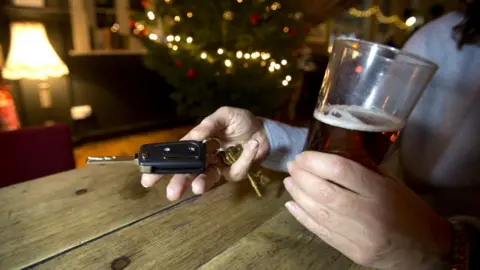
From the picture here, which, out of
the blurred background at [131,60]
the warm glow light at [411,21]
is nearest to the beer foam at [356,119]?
the blurred background at [131,60]

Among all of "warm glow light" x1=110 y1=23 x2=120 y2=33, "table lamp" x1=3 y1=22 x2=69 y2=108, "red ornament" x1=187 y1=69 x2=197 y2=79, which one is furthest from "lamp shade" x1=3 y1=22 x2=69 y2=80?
"red ornament" x1=187 y1=69 x2=197 y2=79

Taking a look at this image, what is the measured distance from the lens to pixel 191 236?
460 millimetres

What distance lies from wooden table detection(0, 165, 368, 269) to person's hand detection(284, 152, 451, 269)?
0.30 ft

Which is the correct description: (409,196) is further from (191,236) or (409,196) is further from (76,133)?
(76,133)

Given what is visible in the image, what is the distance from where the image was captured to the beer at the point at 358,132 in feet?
1.30

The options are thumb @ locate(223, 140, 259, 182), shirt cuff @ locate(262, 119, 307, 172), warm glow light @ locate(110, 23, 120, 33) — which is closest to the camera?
thumb @ locate(223, 140, 259, 182)

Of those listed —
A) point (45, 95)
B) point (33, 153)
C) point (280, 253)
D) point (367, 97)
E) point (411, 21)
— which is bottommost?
point (45, 95)

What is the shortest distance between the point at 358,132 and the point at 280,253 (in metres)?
0.19

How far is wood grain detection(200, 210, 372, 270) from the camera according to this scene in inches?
16.0

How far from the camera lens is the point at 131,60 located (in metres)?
2.55

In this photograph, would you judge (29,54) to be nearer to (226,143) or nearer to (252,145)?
(226,143)

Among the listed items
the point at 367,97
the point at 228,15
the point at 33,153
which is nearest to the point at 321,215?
the point at 367,97

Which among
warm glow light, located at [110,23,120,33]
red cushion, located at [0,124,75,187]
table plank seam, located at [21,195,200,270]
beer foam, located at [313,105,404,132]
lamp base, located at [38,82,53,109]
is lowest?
lamp base, located at [38,82,53,109]

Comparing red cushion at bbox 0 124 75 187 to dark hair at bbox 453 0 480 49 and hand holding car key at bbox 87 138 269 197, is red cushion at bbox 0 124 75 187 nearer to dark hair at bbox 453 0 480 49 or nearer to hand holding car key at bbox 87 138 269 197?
hand holding car key at bbox 87 138 269 197
